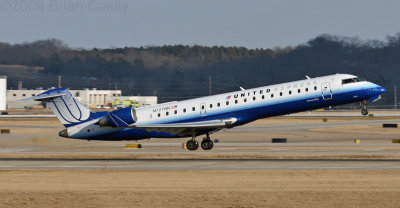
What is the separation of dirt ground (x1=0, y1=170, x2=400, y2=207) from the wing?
12.3 metres

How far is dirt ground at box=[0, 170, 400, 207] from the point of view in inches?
937

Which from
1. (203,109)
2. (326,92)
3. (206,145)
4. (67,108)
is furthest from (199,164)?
(67,108)

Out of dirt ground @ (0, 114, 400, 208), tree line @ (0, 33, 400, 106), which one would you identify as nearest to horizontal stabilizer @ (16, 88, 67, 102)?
dirt ground @ (0, 114, 400, 208)

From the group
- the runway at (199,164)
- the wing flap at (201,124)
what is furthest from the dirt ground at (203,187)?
the wing flap at (201,124)

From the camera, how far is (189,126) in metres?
45.6

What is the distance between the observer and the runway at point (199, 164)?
34344 mm

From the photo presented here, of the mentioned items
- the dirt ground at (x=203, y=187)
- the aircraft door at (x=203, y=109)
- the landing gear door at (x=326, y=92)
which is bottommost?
the dirt ground at (x=203, y=187)

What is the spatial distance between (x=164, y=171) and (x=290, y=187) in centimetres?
783

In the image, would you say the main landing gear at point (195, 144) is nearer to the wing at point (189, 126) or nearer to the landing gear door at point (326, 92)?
the wing at point (189, 126)

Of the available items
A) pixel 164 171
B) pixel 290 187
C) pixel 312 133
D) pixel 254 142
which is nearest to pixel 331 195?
pixel 290 187

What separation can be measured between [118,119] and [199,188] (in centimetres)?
1966

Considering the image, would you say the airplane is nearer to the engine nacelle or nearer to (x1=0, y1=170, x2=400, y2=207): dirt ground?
the engine nacelle

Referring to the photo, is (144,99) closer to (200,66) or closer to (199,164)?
(200,66)

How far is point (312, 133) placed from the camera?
66.2 meters
